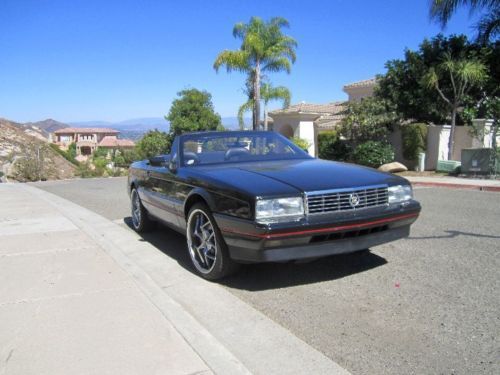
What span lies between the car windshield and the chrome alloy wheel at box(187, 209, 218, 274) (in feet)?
2.74

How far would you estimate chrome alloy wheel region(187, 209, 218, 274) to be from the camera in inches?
186

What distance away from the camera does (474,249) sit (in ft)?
18.2

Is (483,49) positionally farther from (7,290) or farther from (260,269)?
(7,290)

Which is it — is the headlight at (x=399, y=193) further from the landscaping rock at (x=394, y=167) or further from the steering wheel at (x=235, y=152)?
the landscaping rock at (x=394, y=167)

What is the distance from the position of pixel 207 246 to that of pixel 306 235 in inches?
47.7

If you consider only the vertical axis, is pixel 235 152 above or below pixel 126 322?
above

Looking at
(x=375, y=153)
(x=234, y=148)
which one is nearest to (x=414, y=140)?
(x=375, y=153)

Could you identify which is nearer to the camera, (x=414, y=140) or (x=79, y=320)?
(x=79, y=320)

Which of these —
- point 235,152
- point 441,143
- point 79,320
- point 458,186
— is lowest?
point 458,186

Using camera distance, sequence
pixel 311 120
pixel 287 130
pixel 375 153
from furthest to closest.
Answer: pixel 287 130 → pixel 311 120 → pixel 375 153

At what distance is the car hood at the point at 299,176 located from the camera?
420 centimetres

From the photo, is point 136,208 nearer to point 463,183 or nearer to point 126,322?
point 126,322

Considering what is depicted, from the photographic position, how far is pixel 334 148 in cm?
2197

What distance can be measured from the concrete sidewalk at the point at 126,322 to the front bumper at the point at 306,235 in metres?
0.49
